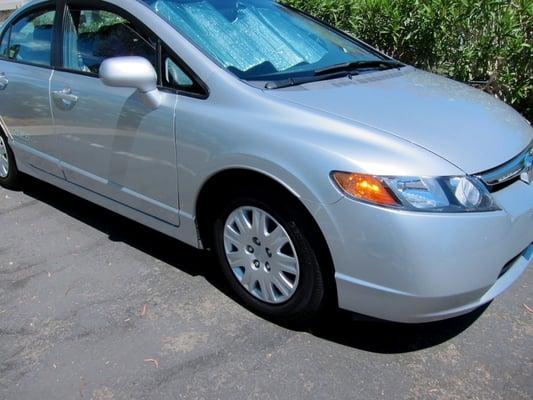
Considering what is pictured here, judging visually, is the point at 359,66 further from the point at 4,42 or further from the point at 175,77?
the point at 4,42

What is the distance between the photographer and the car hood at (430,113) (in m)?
2.55

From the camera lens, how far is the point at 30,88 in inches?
160

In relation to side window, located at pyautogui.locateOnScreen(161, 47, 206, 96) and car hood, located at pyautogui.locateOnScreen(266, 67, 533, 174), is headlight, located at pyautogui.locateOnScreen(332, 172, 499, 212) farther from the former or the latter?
side window, located at pyautogui.locateOnScreen(161, 47, 206, 96)

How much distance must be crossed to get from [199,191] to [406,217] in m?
1.16

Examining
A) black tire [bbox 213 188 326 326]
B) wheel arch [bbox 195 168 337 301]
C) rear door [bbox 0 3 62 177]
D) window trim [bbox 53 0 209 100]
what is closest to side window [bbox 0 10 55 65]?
rear door [bbox 0 3 62 177]

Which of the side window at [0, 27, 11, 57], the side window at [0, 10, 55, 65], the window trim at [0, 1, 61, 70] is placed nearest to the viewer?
the window trim at [0, 1, 61, 70]

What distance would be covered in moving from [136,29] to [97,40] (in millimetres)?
485

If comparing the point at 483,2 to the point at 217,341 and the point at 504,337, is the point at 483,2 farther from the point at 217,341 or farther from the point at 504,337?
the point at 217,341

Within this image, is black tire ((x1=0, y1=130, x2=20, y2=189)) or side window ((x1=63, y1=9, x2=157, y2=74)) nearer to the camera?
side window ((x1=63, y1=9, x2=157, y2=74))

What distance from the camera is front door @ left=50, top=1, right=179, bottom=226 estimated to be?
125 inches

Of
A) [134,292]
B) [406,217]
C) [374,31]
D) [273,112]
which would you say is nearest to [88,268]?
[134,292]

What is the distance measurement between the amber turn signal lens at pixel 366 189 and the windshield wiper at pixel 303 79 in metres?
0.73

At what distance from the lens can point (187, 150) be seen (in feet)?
Result: 9.86

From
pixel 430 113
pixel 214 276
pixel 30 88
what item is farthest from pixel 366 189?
pixel 30 88
